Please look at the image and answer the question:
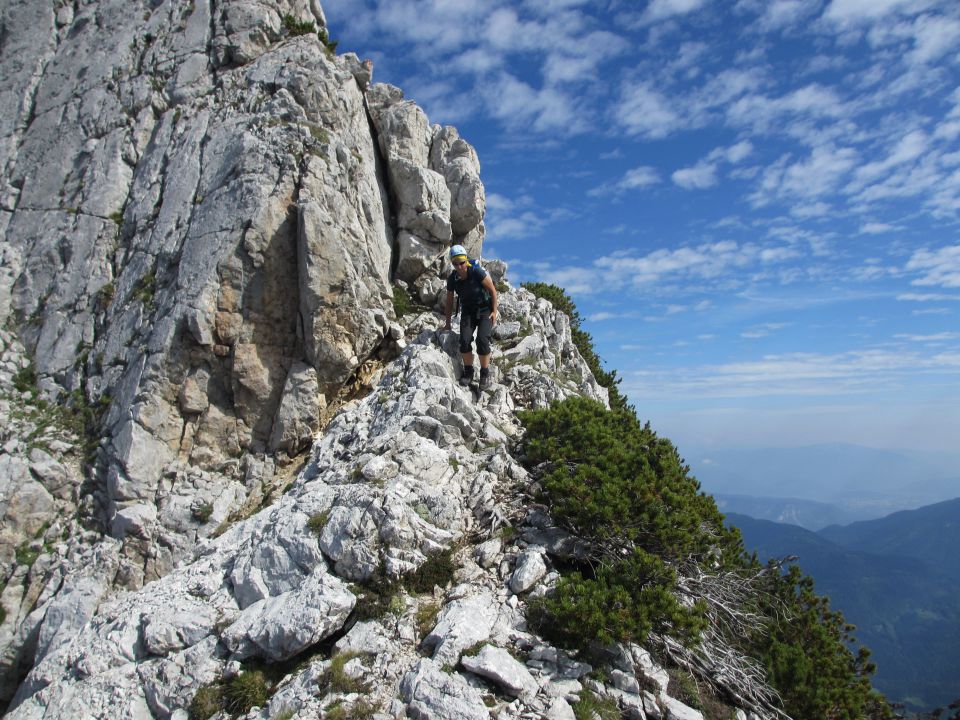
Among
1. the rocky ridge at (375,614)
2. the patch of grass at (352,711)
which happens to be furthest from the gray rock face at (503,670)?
the patch of grass at (352,711)

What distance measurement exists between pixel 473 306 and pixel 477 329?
66 centimetres

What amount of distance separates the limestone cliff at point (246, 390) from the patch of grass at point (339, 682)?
48mm

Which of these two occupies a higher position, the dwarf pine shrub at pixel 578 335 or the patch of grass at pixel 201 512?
the dwarf pine shrub at pixel 578 335

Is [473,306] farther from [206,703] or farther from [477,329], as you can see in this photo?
[206,703]

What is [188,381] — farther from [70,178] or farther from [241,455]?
[70,178]

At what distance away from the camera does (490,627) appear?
8125 mm

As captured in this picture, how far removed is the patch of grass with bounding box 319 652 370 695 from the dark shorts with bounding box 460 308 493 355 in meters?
8.33

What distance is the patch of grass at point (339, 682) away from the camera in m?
7.28

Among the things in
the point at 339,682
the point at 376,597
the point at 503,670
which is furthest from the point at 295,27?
the point at 503,670

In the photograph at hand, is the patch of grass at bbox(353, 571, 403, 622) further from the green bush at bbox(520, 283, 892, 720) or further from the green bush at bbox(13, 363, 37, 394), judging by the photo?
the green bush at bbox(13, 363, 37, 394)

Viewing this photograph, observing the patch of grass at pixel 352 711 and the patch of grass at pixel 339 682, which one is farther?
the patch of grass at pixel 339 682

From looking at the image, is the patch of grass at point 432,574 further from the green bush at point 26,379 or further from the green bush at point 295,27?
the green bush at point 295,27

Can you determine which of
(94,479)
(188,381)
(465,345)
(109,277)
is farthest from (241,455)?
(109,277)

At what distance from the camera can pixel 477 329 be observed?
14164 millimetres
